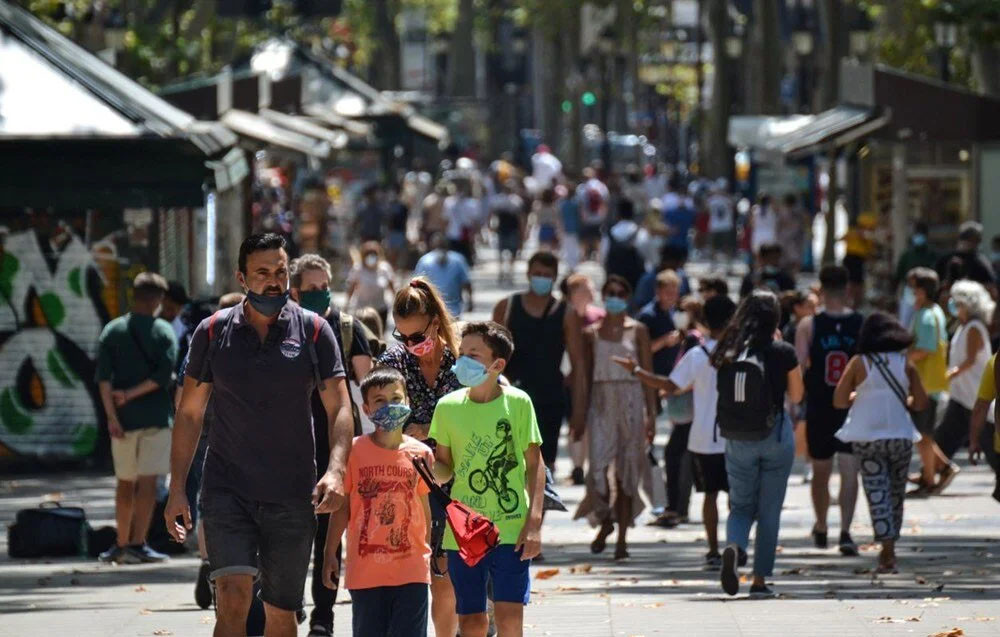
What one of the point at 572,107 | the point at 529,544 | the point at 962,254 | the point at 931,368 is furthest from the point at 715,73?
the point at 529,544

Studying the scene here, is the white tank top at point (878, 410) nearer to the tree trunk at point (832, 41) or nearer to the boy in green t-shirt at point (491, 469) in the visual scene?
the boy in green t-shirt at point (491, 469)

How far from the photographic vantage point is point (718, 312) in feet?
40.8

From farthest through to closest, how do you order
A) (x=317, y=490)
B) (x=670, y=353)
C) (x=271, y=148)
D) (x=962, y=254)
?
(x=271, y=148) → (x=962, y=254) → (x=670, y=353) → (x=317, y=490)

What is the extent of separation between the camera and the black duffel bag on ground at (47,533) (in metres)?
13.2

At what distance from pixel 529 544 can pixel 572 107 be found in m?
60.5

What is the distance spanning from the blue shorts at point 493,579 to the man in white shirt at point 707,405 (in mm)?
4075

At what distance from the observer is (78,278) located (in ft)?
58.0

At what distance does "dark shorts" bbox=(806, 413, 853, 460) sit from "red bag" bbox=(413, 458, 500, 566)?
225 inches

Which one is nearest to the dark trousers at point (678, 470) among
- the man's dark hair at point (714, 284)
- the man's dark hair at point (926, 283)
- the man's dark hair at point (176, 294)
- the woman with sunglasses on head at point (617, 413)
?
the man's dark hair at point (714, 284)

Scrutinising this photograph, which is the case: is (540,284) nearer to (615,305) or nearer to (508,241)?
(615,305)

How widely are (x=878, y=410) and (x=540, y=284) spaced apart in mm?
2167

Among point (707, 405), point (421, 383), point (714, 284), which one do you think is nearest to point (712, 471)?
point (707, 405)

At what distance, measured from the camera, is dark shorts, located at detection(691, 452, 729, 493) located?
1231 cm

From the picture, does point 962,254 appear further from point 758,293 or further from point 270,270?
point 270,270
